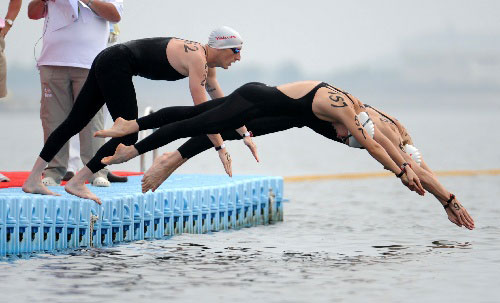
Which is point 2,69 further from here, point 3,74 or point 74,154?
point 74,154

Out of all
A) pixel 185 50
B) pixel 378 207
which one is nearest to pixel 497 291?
pixel 185 50

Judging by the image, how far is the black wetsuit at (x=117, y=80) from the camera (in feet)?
40.4

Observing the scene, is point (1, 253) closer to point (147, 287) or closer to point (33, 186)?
point (33, 186)

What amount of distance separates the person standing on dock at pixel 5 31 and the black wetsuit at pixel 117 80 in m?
2.19

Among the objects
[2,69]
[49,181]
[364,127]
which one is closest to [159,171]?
[364,127]

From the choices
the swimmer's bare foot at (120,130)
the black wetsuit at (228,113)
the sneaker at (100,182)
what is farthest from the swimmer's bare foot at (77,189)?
the sneaker at (100,182)

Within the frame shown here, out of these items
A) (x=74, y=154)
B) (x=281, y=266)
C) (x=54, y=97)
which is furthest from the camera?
(x=74, y=154)

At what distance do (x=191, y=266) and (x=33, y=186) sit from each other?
2008 millimetres

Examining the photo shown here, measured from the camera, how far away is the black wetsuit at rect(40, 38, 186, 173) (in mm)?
12312

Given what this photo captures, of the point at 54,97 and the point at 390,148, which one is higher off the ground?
the point at 54,97

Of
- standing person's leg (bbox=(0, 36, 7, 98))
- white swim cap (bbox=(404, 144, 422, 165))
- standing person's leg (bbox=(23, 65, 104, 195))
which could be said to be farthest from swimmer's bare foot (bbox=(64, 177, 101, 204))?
white swim cap (bbox=(404, 144, 422, 165))

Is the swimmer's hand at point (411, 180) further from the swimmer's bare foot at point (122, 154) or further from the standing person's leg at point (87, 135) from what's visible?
the standing person's leg at point (87, 135)

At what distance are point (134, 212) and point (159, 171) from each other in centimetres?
142

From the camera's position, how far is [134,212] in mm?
13359
